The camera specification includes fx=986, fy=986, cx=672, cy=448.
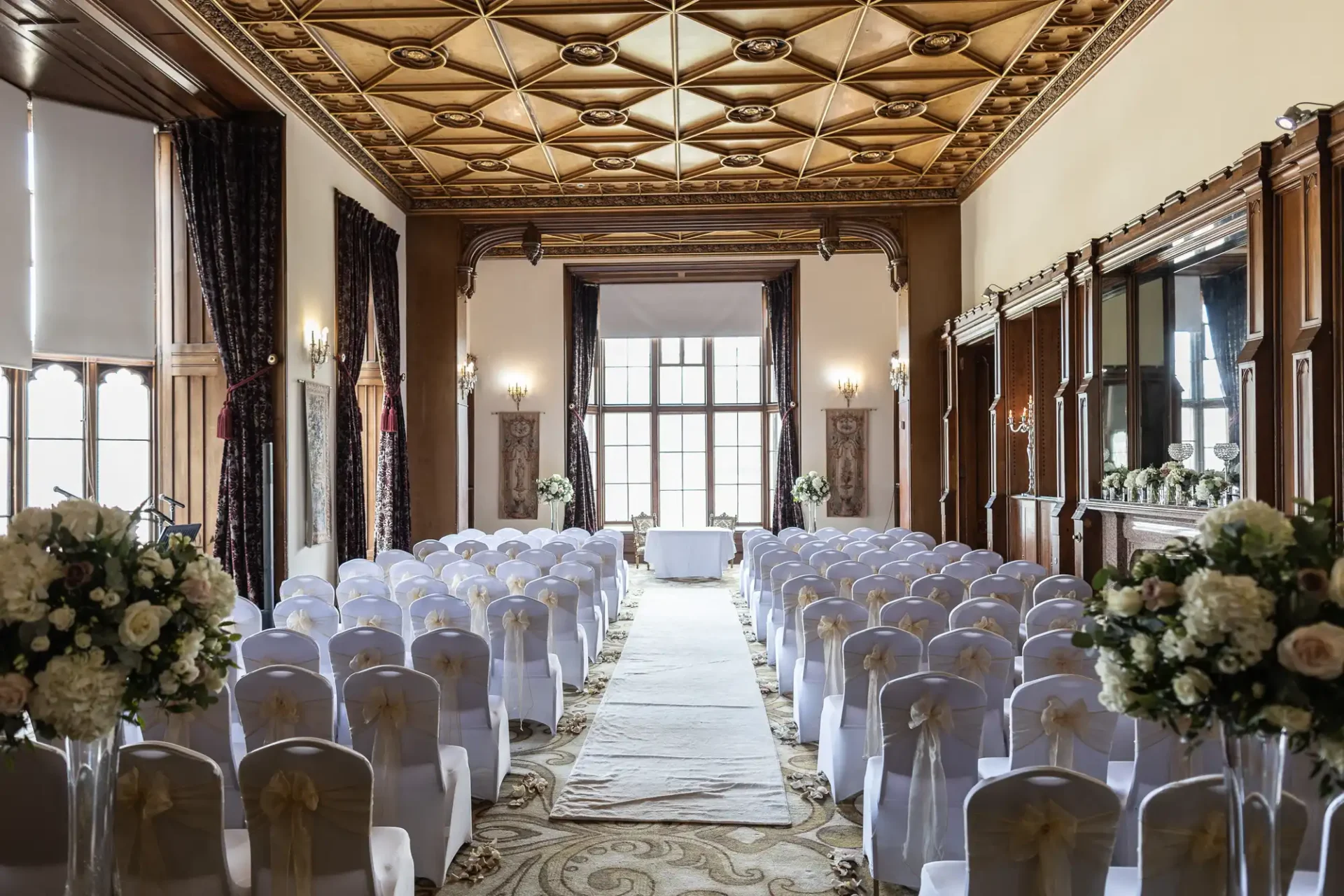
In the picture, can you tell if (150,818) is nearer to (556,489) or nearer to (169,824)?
(169,824)

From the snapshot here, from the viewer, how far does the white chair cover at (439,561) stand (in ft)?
27.2

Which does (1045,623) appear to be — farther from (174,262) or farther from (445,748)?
(174,262)

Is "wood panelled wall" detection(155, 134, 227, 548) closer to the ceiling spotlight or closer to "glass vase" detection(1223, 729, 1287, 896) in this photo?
the ceiling spotlight

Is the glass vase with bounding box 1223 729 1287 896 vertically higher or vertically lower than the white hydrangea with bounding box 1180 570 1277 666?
lower

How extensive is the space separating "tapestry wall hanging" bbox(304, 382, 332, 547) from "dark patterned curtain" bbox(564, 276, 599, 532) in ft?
20.4

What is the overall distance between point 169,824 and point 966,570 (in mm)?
6055

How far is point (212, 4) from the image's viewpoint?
293 inches

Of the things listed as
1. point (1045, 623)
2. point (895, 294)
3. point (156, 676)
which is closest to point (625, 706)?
point (1045, 623)

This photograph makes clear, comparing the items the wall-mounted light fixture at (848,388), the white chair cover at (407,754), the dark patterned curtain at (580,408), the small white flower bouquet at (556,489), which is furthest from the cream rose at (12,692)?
the wall-mounted light fixture at (848,388)

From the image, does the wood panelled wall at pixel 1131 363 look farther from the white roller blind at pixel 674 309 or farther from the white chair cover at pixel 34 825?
the white chair cover at pixel 34 825

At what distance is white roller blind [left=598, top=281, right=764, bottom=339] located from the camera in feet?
56.7

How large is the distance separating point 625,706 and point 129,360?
5317 millimetres

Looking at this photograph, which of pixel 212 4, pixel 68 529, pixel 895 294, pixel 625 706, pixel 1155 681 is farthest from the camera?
pixel 895 294

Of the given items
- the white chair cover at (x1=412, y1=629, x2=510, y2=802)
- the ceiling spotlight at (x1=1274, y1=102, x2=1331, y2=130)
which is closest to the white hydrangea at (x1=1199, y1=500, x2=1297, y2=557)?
the white chair cover at (x1=412, y1=629, x2=510, y2=802)
